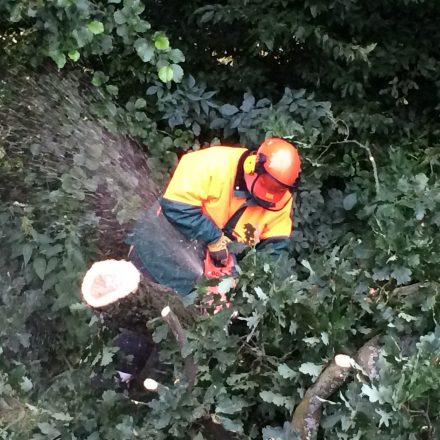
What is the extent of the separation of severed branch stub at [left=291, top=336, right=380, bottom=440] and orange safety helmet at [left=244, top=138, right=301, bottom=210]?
87 cm

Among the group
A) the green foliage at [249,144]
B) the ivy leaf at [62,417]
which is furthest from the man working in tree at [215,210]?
the ivy leaf at [62,417]

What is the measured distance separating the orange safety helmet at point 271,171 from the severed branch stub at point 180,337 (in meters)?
0.81

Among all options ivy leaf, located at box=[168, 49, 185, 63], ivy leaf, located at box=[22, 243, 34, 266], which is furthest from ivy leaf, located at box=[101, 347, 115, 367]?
ivy leaf, located at box=[168, 49, 185, 63]

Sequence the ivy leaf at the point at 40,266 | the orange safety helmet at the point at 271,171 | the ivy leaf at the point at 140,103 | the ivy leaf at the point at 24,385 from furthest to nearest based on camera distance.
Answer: the ivy leaf at the point at 140,103, the ivy leaf at the point at 40,266, the orange safety helmet at the point at 271,171, the ivy leaf at the point at 24,385

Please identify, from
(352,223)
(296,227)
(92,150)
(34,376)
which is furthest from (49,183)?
(352,223)

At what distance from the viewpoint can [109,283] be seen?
2604 millimetres

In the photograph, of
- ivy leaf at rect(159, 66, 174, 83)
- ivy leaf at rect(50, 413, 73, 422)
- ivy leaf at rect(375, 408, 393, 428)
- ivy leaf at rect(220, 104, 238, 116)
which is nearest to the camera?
ivy leaf at rect(375, 408, 393, 428)

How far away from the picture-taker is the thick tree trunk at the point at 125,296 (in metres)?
2.59

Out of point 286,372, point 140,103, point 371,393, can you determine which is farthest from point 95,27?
point 371,393

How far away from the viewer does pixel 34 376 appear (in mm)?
3203

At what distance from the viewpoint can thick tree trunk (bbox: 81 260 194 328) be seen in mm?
2592

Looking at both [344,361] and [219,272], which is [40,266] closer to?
[219,272]

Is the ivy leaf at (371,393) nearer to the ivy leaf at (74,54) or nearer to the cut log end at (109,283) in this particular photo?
the cut log end at (109,283)

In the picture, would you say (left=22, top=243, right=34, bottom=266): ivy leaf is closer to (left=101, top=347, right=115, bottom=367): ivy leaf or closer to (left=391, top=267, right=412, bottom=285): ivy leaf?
(left=101, top=347, right=115, bottom=367): ivy leaf
